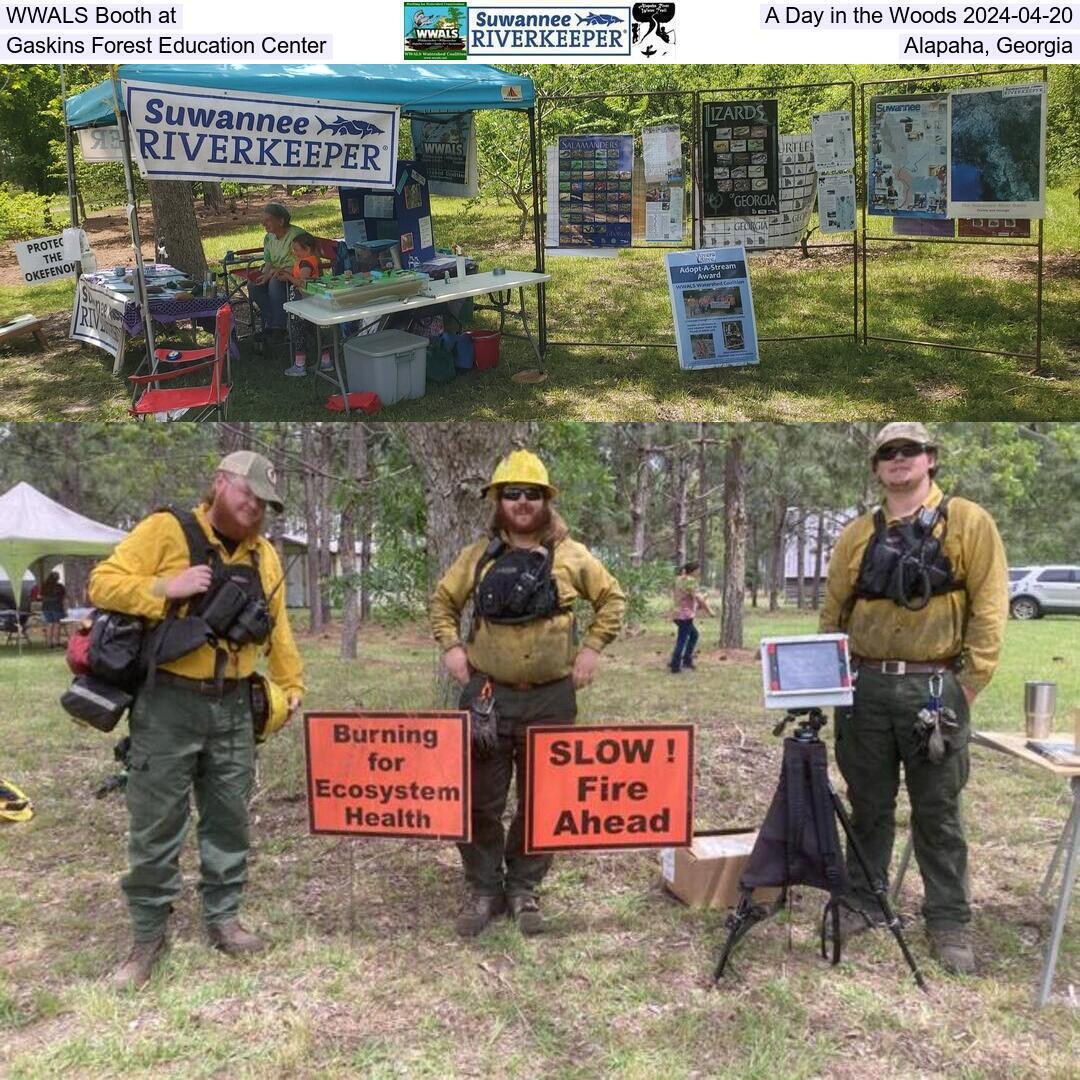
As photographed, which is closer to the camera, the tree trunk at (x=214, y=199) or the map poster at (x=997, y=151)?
the map poster at (x=997, y=151)

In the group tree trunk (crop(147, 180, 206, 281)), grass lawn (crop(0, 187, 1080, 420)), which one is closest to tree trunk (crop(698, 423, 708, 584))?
grass lawn (crop(0, 187, 1080, 420))

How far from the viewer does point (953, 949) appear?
3.63 metres

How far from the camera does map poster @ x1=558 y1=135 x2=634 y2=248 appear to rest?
7938 mm

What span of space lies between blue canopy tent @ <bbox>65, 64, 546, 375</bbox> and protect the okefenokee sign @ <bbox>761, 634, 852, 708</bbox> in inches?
170

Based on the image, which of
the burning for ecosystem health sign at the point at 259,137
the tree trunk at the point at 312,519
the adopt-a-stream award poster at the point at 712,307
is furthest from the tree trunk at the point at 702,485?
the burning for ecosystem health sign at the point at 259,137

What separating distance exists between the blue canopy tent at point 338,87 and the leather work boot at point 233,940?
3956 millimetres

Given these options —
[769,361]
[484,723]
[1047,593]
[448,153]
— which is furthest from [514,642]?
[1047,593]

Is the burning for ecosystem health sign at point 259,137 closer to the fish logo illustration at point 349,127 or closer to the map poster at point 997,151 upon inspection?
the fish logo illustration at point 349,127

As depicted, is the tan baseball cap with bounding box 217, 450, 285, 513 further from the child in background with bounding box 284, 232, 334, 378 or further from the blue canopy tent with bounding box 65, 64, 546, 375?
the child in background with bounding box 284, 232, 334, 378

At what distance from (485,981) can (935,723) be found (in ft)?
5.41

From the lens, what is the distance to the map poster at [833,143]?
7.77 m

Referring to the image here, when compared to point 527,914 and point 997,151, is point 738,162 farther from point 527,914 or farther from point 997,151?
point 527,914
